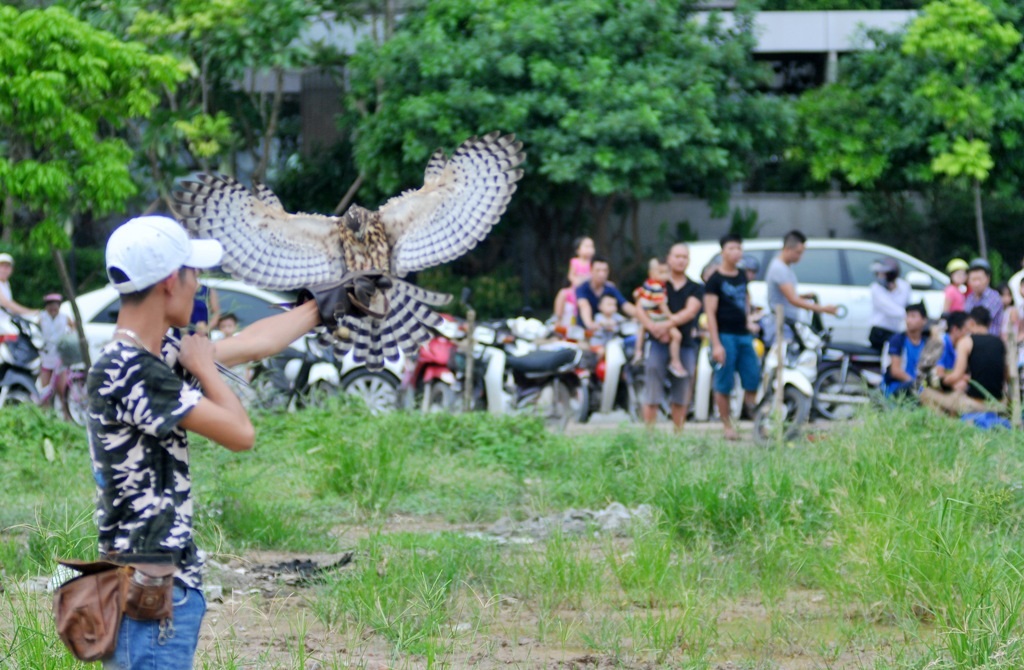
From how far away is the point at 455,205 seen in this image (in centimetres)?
481

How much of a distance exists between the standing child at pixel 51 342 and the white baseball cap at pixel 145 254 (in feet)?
27.5

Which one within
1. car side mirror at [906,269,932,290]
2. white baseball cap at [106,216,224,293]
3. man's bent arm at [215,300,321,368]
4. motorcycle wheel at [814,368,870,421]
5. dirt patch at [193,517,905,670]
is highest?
white baseball cap at [106,216,224,293]

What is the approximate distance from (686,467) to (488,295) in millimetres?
10927

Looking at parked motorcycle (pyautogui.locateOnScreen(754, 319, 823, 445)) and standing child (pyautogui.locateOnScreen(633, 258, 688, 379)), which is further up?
standing child (pyautogui.locateOnScreen(633, 258, 688, 379))

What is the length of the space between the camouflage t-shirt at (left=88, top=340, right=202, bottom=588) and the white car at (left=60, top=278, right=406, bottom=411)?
7.65 m

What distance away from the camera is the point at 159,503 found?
2.80 meters

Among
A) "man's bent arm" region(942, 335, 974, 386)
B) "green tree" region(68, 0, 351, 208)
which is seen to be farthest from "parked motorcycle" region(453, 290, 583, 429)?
"green tree" region(68, 0, 351, 208)

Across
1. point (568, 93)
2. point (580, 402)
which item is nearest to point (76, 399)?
point (580, 402)

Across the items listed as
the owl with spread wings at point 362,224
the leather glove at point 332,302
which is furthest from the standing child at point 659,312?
the leather glove at point 332,302

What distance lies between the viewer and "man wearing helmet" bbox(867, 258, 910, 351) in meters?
11.0

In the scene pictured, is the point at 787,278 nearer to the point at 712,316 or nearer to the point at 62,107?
the point at 712,316

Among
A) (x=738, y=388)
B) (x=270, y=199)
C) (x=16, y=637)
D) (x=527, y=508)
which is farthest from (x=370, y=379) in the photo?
(x=16, y=637)

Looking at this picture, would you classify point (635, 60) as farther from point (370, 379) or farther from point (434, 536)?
point (434, 536)

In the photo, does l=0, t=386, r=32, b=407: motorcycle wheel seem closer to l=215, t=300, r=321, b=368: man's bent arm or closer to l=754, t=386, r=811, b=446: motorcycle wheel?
l=754, t=386, r=811, b=446: motorcycle wheel
